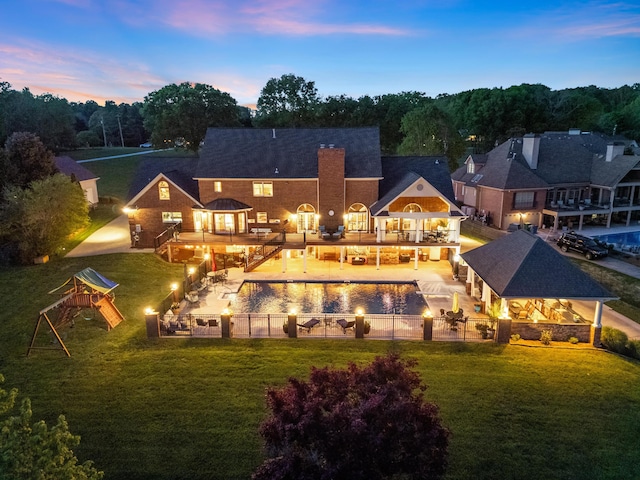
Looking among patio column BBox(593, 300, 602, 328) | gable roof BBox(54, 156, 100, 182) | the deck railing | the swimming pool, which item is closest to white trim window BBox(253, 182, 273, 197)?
the deck railing

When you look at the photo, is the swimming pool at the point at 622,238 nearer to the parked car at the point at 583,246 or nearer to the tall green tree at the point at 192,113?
the parked car at the point at 583,246

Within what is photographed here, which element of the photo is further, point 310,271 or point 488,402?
point 310,271

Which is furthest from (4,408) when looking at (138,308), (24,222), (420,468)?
(24,222)

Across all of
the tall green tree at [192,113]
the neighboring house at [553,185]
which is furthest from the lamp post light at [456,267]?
the tall green tree at [192,113]

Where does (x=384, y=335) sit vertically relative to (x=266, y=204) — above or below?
below

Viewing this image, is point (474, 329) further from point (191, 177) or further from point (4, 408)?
point (191, 177)

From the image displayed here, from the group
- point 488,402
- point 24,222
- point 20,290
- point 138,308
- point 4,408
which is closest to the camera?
point 4,408
